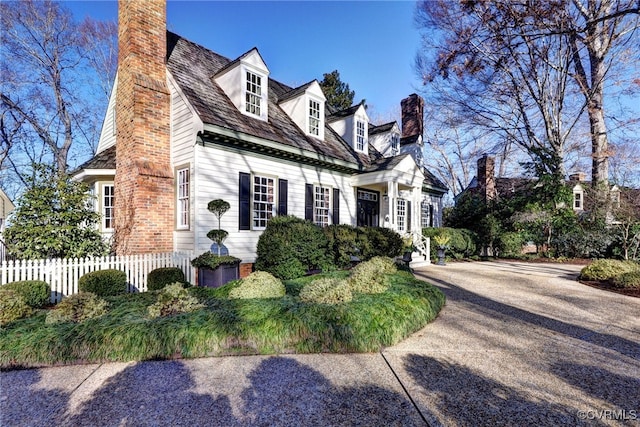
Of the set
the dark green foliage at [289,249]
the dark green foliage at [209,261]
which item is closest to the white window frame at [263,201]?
the dark green foliage at [289,249]

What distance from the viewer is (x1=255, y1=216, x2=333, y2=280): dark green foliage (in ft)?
26.0

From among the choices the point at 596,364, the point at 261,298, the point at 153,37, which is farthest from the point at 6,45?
the point at 596,364

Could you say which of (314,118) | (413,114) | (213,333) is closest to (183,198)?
(213,333)

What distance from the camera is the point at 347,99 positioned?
24.0 metres

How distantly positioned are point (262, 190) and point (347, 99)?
1696 cm

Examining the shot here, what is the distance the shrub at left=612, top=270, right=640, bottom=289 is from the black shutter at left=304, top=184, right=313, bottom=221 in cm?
847

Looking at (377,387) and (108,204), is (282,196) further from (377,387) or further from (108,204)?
(377,387)

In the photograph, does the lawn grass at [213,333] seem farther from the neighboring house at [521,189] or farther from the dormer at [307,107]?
the neighboring house at [521,189]

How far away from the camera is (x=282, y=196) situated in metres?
9.98

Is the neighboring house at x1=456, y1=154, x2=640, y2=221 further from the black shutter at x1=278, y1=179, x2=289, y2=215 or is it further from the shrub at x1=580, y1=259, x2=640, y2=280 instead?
the black shutter at x1=278, y1=179, x2=289, y2=215

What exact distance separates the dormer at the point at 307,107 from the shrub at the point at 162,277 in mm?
6795

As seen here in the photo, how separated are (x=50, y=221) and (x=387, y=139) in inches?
531

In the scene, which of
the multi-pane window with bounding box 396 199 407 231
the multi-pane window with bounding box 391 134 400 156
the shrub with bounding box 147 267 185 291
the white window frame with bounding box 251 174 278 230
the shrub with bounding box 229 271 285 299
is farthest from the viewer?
the multi-pane window with bounding box 391 134 400 156

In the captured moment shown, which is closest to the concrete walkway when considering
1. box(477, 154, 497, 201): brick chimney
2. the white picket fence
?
the white picket fence
